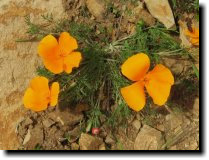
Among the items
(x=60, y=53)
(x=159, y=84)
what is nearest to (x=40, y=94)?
(x=60, y=53)

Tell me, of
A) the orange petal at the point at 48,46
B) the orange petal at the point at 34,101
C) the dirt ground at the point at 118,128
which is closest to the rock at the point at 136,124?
the dirt ground at the point at 118,128

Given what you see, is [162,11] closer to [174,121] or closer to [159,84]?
[159,84]

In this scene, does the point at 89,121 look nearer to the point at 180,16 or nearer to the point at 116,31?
the point at 116,31

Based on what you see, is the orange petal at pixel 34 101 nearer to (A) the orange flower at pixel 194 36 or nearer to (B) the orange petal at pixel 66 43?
(B) the orange petal at pixel 66 43

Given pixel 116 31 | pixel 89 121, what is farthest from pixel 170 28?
pixel 89 121

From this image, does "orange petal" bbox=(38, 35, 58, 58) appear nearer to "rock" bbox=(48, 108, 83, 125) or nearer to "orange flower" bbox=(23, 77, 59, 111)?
"orange flower" bbox=(23, 77, 59, 111)

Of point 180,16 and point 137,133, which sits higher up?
point 180,16

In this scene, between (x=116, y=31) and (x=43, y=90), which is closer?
(x=43, y=90)
